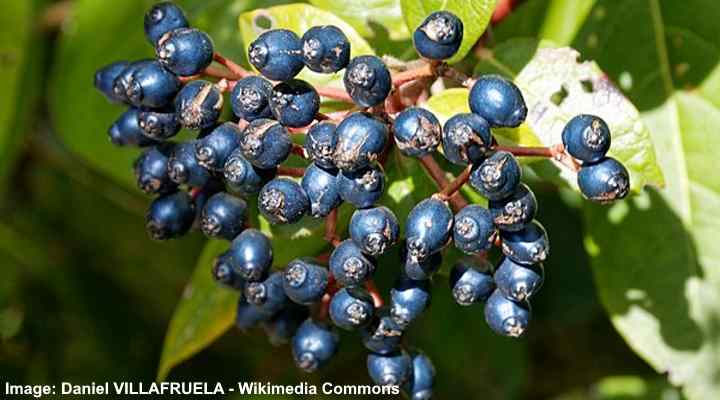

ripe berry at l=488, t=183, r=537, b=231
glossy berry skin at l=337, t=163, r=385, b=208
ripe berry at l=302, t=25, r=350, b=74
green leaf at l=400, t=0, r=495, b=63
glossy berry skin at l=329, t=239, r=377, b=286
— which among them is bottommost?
glossy berry skin at l=329, t=239, r=377, b=286

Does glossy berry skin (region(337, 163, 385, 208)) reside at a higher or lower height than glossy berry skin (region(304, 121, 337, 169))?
lower

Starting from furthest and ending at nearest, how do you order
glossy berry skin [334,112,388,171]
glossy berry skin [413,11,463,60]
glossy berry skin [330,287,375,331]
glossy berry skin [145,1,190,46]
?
glossy berry skin [145,1,190,46] → glossy berry skin [330,287,375,331] → glossy berry skin [413,11,463,60] → glossy berry skin [334,112,388,171]

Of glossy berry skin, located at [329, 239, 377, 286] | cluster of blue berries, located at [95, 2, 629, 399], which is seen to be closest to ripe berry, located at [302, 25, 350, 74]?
cluster of blue berries, located at [95, 2, 629, 399]

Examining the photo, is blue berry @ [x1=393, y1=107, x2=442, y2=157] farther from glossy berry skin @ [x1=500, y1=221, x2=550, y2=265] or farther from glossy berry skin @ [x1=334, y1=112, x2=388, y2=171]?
glossy berry skin @ [x1=500, y1=221, x2=550, y2=265]

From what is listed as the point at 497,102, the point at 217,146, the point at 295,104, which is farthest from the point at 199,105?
the point at 497,102

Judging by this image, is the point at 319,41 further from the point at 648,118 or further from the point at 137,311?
the point at 137,311

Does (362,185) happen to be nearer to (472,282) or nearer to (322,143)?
(322,143)

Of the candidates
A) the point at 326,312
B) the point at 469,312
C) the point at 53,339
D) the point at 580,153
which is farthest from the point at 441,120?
the point at 53,339

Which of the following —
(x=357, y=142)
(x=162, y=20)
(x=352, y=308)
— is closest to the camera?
(x=357, y=142)
